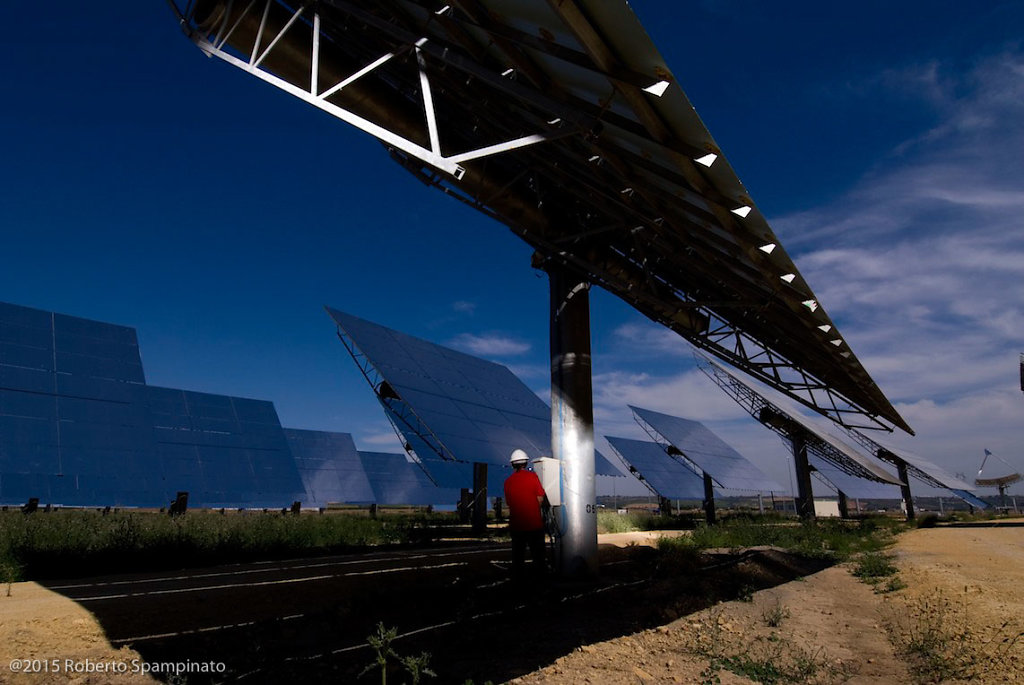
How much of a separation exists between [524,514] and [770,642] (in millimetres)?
3112

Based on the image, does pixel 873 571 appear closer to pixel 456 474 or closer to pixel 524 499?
pixel 524 499

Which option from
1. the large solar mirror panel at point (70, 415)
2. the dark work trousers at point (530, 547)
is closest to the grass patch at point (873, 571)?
the dark work trousers at point (530, 547)

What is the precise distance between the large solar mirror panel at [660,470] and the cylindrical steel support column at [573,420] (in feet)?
70.1

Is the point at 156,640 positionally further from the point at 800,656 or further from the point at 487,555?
the point at 487,555

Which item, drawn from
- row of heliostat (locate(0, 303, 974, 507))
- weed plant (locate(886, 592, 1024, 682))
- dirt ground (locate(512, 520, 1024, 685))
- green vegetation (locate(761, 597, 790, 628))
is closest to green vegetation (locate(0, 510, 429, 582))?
row of heliostat (locate(0, 303, 974, 507))

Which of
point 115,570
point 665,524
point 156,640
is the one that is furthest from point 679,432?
point 156,640

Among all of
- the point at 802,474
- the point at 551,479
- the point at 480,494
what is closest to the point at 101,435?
the point at 480,494

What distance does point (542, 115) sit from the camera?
657cm

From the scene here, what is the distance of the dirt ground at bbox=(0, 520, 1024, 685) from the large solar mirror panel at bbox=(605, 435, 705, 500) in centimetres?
2194

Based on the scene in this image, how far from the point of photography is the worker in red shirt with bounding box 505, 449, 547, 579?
24.3 ft

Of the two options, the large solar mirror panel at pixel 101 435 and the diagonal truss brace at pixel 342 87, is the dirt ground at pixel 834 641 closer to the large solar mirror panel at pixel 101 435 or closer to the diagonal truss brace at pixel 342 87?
the diagonal truss brace at pixel 342 87

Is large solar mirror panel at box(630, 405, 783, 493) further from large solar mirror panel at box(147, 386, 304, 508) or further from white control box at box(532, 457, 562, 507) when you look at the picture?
white control box at box(532, 457, 562, 507)

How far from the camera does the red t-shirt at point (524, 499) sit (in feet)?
24.3

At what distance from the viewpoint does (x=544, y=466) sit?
8875 mm
